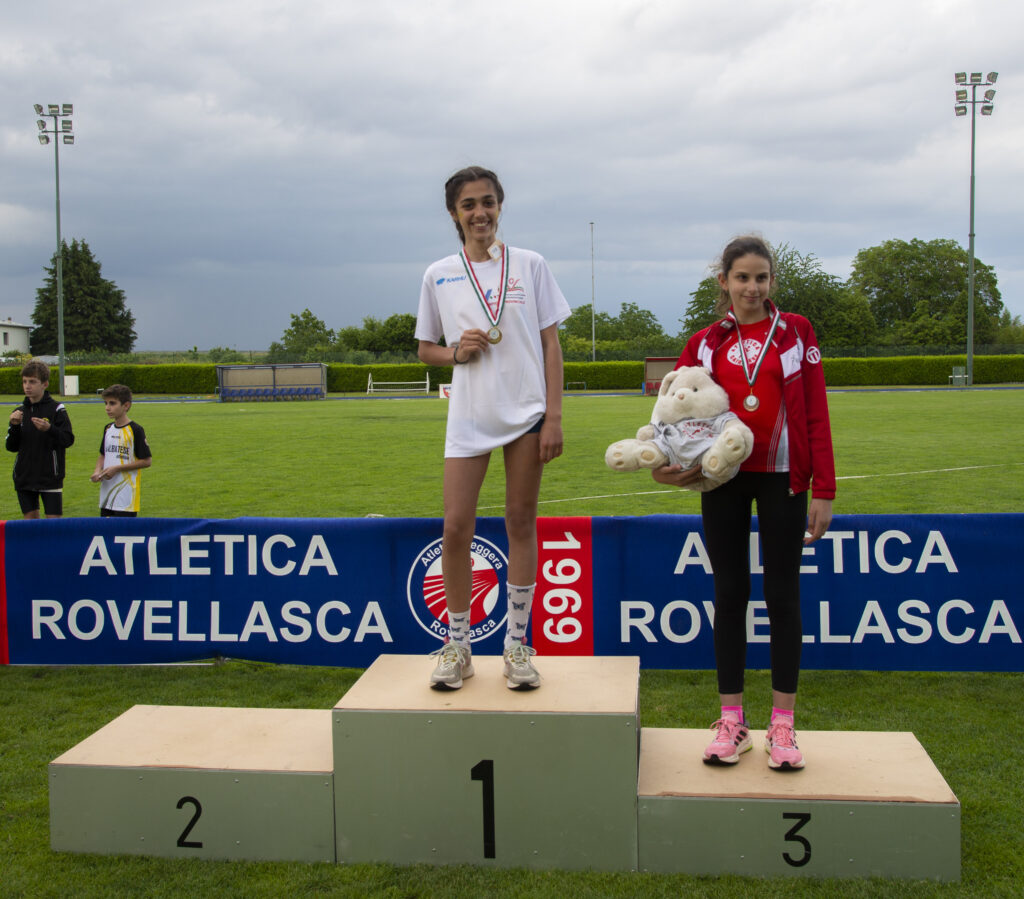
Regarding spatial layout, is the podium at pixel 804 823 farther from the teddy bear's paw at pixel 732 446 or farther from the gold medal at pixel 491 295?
the gold medal at pixel 491 295

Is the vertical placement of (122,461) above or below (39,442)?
below

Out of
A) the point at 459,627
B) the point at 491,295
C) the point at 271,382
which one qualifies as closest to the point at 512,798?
the point at 459,627

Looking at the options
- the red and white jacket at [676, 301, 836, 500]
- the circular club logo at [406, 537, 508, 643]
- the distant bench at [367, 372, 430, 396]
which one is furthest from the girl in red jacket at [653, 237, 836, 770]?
the distant bench at [367, 372, 430, 396]

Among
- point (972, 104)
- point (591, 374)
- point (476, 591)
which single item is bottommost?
point (476, 591)

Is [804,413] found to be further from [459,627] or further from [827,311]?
[827,311]

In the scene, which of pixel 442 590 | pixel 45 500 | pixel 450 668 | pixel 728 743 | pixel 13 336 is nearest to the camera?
pixel 728 743

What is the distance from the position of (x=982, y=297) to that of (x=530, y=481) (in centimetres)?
9073

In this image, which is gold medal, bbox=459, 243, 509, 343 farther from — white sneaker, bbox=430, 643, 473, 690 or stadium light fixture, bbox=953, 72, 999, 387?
stadium light fixture, bbox=953, 72, 999, 387

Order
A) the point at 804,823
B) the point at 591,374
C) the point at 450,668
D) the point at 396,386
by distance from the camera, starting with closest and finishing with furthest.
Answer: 1. the point at 804,823
2. the point at 450,668
3. the point at 396,386
4. the point at 591,374

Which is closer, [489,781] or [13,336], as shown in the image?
[489,781]

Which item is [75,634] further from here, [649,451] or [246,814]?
[649,451]

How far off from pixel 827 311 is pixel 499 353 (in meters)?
71.7

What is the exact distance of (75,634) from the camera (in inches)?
205

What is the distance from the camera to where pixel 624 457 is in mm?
3102
